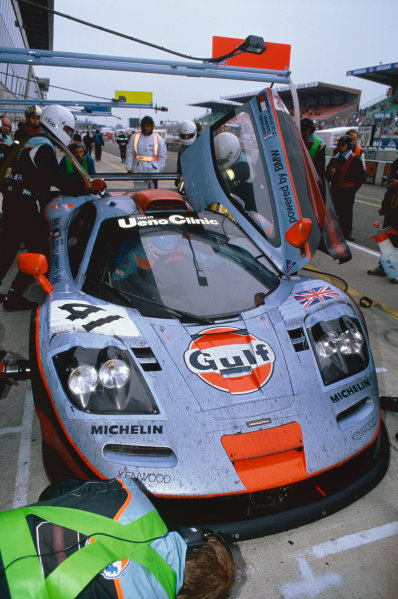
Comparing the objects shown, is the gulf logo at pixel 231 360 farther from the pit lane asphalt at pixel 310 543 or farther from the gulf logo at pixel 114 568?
the gulf logo at pixel 114 568

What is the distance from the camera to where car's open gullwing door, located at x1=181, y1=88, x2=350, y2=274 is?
259 centimetres

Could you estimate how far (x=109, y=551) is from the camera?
1024mm

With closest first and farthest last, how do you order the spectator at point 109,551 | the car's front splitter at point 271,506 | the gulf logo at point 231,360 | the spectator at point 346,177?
the spectator at point 109,551 < the car's front splitter at point 271,506 < the gulf logo at point 231,360 < the spectator at point 346,177

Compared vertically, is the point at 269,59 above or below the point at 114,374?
above

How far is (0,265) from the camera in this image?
3957 millimetres

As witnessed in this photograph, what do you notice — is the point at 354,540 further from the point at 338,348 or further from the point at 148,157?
the point at 148,157

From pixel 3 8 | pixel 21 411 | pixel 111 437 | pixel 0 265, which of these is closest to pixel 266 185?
pixel 111 437

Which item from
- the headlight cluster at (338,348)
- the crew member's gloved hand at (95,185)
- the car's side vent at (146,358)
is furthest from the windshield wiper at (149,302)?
the crew member's gloved hand at (95,185)

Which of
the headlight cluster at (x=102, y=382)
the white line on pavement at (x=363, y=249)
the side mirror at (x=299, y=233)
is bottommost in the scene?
the white line on pavement at (x=363, y=249)

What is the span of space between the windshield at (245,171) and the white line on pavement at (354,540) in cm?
164

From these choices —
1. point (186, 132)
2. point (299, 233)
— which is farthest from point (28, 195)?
point (186, 132)

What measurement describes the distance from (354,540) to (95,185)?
321cm

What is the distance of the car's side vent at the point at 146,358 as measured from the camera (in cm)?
182

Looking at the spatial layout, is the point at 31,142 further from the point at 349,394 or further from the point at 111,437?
the point at 349,394
